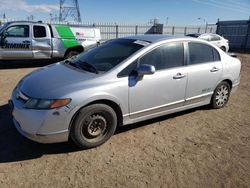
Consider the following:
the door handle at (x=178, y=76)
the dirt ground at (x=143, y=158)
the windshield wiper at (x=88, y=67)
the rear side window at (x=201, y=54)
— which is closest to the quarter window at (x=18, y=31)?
the dirt ground at (x=143, y=158)

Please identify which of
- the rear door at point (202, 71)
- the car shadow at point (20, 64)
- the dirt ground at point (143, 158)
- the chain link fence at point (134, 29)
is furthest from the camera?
the chain link fence at point (134, 29)

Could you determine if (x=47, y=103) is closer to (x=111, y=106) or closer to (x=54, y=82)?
(x=54, y=82)

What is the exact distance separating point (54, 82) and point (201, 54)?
2.85m

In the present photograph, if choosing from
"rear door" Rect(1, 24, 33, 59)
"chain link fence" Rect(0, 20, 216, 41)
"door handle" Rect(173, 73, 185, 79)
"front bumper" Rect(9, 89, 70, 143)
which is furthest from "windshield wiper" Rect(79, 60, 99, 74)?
"chain link fence" Rect(0, 20, 216, 41)

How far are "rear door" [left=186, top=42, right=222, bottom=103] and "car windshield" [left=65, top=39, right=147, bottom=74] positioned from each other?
108 centimetres

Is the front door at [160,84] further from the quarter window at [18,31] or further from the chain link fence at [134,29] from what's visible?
the chain link fence at [134,29]

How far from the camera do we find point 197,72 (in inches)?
183

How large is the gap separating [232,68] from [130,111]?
108 inches

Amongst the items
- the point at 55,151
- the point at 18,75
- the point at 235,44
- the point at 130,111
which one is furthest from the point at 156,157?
the point at 235,44

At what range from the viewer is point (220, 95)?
5.41 meters

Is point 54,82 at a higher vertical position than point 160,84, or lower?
higher

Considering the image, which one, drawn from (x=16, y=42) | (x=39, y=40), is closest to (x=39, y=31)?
(x=39, y=40)

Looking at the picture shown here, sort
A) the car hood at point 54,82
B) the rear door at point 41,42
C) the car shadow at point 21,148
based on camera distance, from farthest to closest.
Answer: the rear door at point 41,42, the car shadow at point 21,148, the car hood at point 54,82

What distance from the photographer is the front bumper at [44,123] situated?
3.22 meters
